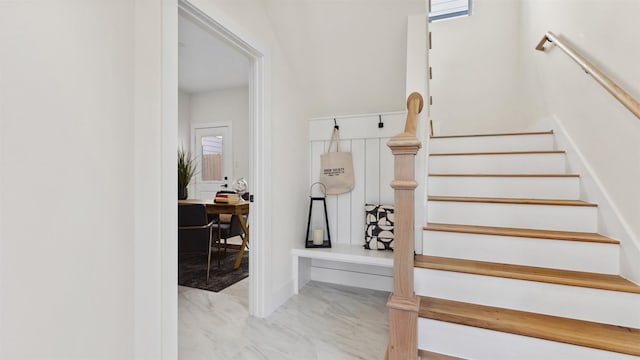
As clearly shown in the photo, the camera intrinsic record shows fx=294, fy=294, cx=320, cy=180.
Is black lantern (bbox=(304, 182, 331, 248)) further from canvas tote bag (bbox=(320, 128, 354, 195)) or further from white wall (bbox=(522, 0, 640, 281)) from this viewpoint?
white wall (bbox=(522, 0, 640, 281))

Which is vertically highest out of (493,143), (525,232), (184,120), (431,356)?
(184,120)

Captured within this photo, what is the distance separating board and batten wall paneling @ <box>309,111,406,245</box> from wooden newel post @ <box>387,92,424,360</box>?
1260mm

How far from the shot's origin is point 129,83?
1.23 meters

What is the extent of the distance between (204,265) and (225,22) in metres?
2.72

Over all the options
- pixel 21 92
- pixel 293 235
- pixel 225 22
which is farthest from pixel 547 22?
pixel 21 92

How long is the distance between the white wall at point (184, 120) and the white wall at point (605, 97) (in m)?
4.99

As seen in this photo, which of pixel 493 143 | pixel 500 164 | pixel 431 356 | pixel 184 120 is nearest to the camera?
pixel 431 356

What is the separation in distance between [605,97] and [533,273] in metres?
1.12

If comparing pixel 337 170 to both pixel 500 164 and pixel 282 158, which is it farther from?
pixel 500 164

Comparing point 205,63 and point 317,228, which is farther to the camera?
point 205,63

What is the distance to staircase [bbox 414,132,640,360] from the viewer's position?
1277mm

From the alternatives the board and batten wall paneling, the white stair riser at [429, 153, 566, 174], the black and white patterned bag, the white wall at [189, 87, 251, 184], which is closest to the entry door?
the white wall at [189, 87, 251, 184]

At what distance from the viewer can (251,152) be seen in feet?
7.07

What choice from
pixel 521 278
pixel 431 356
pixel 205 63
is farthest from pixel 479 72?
pixel 205 63
